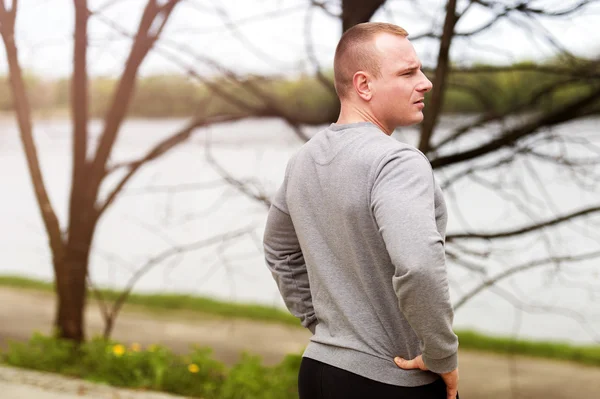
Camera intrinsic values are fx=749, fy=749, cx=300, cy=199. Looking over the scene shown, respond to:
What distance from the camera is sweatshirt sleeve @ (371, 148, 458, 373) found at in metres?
1.45

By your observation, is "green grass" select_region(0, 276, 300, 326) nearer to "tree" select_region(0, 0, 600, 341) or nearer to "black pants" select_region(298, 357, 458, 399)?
"tree" select_region(0, 0, 600, 341)

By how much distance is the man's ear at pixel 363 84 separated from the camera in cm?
169

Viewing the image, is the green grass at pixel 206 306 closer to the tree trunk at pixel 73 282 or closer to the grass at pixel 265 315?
the grass at pixel 265 315

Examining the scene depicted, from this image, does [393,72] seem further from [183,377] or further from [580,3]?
[183,377]

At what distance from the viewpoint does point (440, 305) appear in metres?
1.50

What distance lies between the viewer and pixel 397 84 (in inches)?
66.2

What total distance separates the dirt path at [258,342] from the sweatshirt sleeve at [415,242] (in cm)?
427

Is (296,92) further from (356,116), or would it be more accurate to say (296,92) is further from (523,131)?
(356,116)

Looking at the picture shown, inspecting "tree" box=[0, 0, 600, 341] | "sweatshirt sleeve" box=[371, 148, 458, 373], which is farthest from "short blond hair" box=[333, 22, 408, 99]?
"tree" box=[0, 0, 600, 341]

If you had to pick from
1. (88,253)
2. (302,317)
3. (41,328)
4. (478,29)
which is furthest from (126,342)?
(302,317)

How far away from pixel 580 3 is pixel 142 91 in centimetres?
391

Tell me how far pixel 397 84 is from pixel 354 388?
2.24 feet

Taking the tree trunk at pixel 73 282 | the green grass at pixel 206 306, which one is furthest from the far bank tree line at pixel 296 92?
the green grass at pixel 206 306

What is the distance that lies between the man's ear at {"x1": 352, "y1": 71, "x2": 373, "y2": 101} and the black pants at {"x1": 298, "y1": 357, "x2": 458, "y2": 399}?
2.03ft
